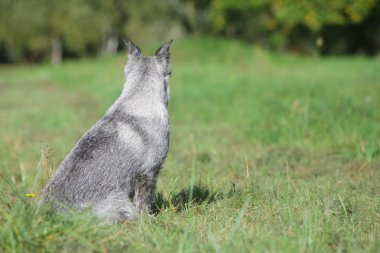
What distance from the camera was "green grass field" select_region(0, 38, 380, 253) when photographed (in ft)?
12.4

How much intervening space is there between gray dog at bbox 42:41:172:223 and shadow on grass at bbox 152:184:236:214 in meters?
0.36

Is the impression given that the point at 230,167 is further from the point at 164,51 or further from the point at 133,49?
the point at 133,49

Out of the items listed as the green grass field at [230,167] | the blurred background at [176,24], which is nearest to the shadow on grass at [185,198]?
the green grass field at [230,167]

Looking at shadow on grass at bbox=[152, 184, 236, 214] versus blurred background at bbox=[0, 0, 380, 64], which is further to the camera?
blurred background at bbox=[0, 0, 380, 64]

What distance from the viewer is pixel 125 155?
468 cm

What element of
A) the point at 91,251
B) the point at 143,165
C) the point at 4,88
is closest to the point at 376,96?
the point at 143,165

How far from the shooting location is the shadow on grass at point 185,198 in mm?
5102

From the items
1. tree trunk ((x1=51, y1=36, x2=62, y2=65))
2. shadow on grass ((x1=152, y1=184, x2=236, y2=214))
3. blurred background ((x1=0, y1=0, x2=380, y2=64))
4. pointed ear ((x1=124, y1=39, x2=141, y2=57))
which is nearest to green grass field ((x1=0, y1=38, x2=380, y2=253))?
shadow on grass ((x1=152, y1=184, x2=236, y2=214))

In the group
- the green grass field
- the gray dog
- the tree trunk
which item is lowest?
the tree trunk

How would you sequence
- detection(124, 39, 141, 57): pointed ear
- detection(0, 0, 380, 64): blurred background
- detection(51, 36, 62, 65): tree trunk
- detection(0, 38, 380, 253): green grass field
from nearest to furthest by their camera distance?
detection(0, 38, 380, 253): green grass field
detection(124, 39, 141, 57): pointed ear
detection(0, 0, 380, 64): blurred background
detection(51, 36, 62, 65): tree trunk

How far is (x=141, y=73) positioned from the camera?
513cm

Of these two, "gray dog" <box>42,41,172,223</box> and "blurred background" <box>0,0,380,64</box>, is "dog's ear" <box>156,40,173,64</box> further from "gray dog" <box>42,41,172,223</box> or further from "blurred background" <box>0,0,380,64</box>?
"blurred background" <box>0,0,380,64</box>

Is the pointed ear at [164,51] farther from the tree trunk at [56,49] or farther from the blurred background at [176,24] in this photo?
the tree trunk at [56,49]

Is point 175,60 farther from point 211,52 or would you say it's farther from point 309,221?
point 309,221
